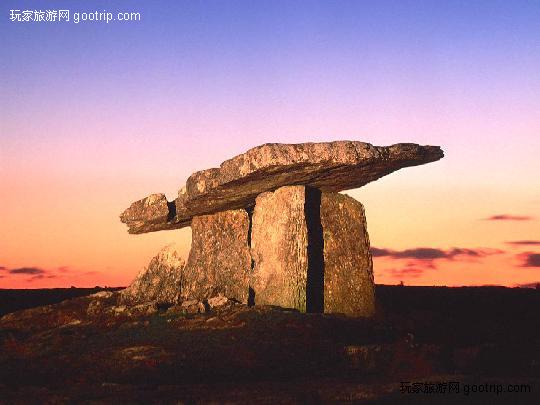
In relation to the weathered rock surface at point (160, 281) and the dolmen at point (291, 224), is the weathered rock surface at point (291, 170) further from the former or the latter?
the weathered rock surface at point (160, 281)

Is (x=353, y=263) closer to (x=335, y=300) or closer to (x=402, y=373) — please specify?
(x=335, y=300)

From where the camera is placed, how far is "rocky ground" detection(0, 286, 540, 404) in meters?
6.49

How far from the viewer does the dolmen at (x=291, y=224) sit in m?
12.1

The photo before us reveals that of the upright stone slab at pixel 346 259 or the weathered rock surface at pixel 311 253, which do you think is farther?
the upright stone slab at pixel 346 259

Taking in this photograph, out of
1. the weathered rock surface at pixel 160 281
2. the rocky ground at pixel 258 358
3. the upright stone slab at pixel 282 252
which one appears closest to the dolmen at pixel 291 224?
the upright stone slab at pixel 282 252

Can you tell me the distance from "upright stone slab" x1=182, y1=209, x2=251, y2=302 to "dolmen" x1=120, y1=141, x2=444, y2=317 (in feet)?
0.08

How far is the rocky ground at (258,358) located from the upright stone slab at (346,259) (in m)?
0.62

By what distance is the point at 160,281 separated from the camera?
16.3 metres

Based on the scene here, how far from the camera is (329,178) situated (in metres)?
13.2

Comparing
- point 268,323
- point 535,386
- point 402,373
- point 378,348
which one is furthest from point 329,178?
point 535,386

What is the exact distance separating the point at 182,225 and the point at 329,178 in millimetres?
5231

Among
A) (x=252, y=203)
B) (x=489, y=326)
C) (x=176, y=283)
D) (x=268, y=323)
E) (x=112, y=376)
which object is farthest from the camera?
(x=176, y=283)

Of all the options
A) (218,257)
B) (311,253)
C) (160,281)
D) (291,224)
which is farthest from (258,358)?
(160,281)

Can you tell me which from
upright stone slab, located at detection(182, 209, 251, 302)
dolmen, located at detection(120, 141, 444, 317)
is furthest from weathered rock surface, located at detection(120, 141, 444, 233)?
upright stone slab, located at detection(182, 209, 251, 302)
